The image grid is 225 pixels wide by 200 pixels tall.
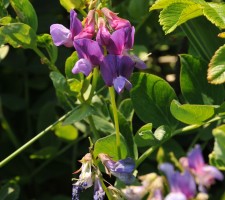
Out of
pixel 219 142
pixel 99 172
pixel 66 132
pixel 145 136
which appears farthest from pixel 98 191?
pixel 66 132

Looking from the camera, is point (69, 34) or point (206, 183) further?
point (69, 34)

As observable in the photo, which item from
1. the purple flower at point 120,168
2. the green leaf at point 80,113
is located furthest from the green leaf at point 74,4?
the purple flower at point 120,168

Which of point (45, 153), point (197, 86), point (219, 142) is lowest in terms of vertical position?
point (45, 153)

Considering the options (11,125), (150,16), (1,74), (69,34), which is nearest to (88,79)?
(69,34)

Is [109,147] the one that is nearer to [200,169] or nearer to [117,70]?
[117,70]

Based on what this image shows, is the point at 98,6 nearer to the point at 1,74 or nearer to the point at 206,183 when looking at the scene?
the point at 206,183

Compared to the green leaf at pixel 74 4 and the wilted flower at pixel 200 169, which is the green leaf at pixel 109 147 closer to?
the green leaf at pixel 74 4

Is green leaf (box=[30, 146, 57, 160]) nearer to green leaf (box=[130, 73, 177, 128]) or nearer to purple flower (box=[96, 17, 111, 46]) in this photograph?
green leaf (box=[130, 73, 177, 128])
